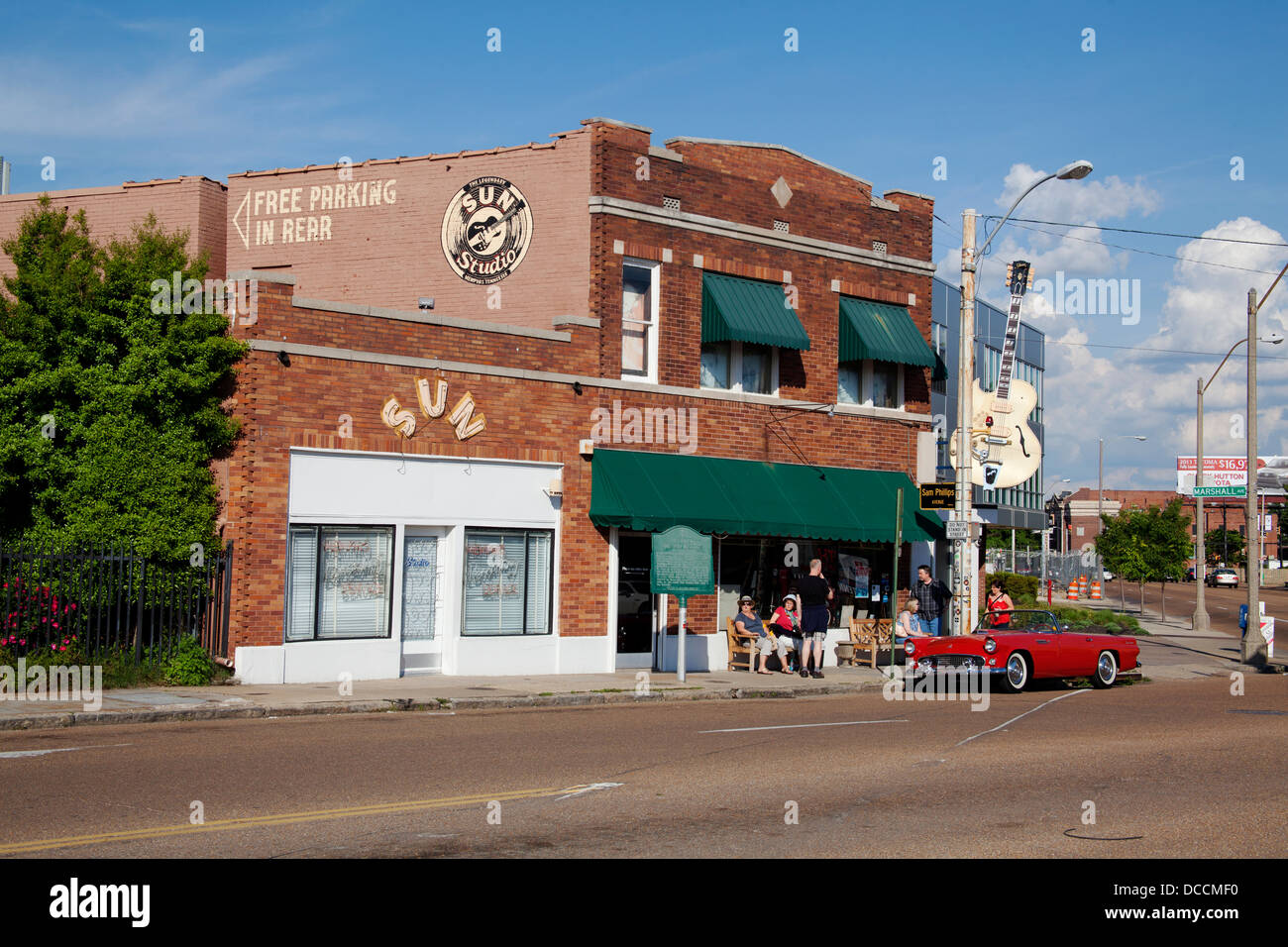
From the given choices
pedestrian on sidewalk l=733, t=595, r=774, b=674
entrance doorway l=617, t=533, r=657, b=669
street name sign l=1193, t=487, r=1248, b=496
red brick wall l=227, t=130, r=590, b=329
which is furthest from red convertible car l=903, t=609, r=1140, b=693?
street name sign l=1193, t=487, r=1248, b=496

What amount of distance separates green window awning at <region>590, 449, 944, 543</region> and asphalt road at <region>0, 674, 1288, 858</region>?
5.84 m

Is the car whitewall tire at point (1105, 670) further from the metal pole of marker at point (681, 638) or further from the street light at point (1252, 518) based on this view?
the street light at point (1252, 518)

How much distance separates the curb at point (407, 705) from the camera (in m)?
13.4

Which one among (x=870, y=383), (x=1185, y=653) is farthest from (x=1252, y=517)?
(x=870, y=383)

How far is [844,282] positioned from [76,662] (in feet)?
49.5

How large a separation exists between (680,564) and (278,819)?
39.4 feet

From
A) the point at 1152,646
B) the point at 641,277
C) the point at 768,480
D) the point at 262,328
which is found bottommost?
the point at 1152,646

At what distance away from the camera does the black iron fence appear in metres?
16.4

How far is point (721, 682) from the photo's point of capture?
1962 cm

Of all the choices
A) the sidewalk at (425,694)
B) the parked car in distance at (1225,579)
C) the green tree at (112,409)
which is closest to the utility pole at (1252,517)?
the sidewalk at (425,694)

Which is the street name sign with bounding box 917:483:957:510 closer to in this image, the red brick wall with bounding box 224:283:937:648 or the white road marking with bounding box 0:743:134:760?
A: the red brick wall with bounding box 224:283:937:648
